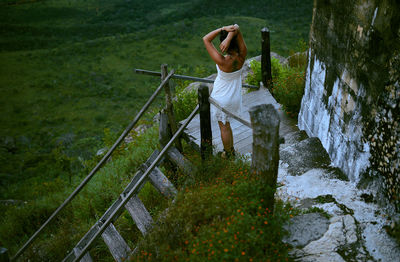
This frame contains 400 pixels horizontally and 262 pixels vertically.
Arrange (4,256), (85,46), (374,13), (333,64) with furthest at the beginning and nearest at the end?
(85,46) < (333,64) < (4,256) < (374,13)

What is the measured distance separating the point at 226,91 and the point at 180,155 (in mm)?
1291

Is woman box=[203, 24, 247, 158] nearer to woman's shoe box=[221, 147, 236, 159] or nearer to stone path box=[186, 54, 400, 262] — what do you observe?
woman's shoe box=[221, 147, 236, 159]

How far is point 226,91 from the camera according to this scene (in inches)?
192

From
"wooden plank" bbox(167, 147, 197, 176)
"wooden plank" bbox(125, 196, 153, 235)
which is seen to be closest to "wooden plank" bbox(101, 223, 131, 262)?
"wooden plank" bbox(125, 196, 153, 235)

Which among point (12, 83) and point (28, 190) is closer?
point (28, 190)

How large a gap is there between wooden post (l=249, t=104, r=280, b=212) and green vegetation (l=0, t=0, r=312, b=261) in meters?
2.68

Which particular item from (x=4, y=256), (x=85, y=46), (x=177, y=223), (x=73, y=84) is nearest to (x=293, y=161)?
(x=177, y=223)

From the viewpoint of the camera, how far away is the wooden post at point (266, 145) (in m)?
3.26

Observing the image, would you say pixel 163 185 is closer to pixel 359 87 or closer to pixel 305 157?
pixel 305 157

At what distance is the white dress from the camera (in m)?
4.80

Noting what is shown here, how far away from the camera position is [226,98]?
16.1 feet

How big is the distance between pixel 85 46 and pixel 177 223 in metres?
29.5

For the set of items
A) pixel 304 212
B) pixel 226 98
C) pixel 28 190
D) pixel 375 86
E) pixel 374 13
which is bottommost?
pixel 28 190

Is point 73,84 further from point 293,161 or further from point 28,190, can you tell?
point 293,161
